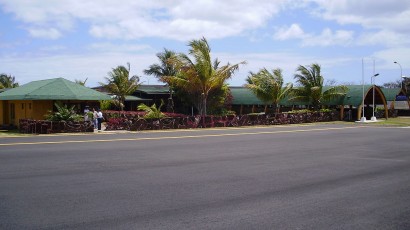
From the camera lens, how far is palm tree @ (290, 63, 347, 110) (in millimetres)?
41312

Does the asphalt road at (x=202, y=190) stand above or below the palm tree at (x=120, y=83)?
below

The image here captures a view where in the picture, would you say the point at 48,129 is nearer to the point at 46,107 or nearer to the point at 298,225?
the point at 46,107

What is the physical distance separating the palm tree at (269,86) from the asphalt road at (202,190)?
23.3 meters

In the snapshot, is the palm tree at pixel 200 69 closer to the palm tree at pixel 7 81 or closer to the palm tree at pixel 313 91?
the palm tree at pixel 313 91

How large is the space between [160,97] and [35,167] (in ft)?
124

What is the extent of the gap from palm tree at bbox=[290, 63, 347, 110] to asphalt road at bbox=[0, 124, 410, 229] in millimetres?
26775

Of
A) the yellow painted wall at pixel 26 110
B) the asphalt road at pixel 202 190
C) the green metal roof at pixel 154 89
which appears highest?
the green metal roof at pixel 154 89

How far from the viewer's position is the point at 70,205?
7504mm

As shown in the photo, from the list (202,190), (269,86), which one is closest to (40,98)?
(269,86)

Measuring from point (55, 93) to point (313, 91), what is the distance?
77.1 feet

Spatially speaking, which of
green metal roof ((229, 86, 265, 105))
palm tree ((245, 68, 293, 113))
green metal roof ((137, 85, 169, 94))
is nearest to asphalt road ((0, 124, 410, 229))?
palm tree ((245, 68, 293, 113))

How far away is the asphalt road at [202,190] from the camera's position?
6715 mm

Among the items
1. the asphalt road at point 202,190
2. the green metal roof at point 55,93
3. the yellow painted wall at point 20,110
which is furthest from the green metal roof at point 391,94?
the yellow painted wall at point 20,110

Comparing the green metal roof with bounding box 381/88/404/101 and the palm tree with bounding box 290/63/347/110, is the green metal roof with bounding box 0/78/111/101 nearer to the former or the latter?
the palm tree with bounding box 290/63/347/110
